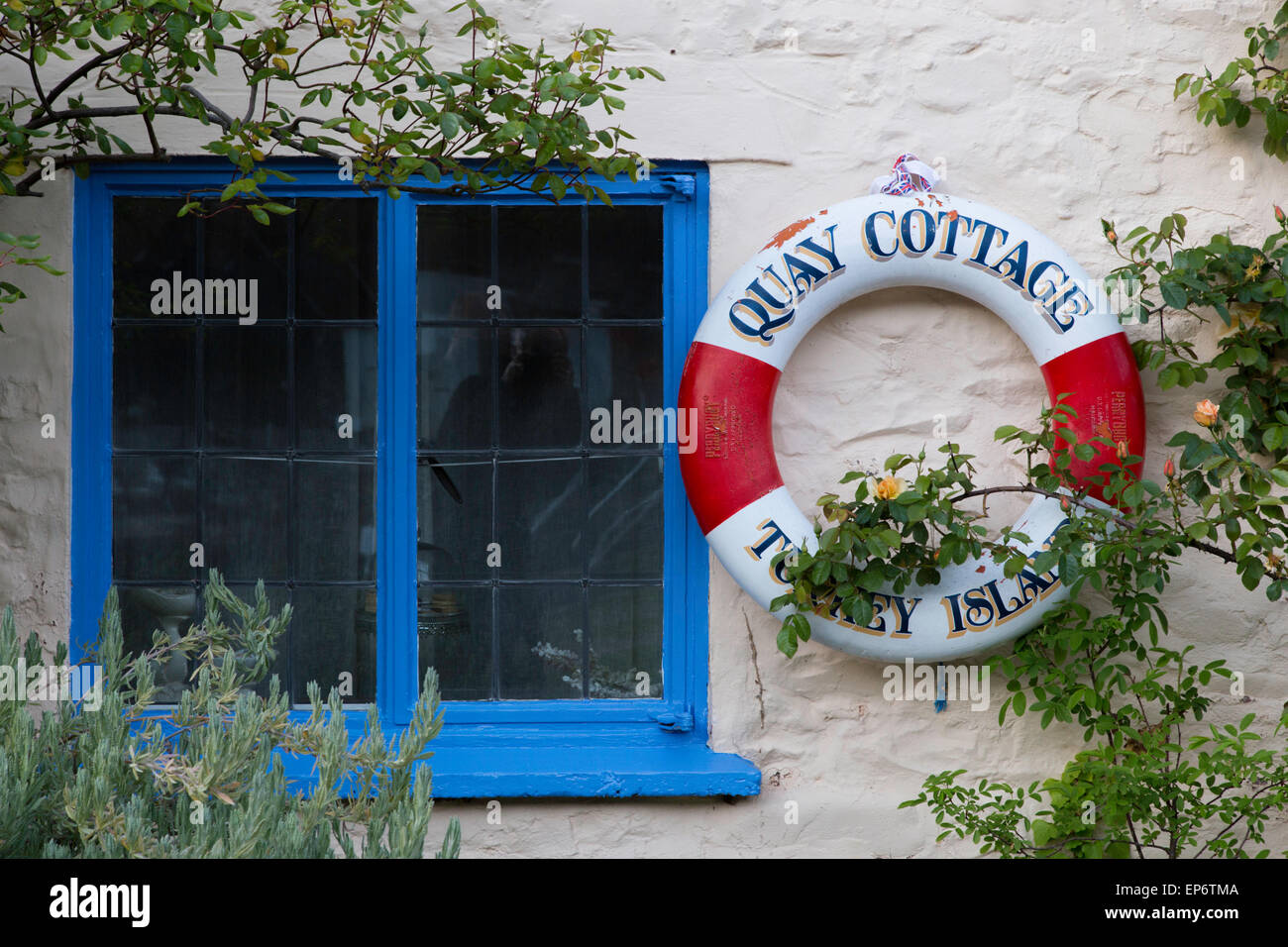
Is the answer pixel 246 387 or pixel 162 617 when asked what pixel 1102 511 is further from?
pixel 162 617

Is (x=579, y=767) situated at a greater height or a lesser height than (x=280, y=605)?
lesser

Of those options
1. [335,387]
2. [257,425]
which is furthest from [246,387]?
[335,387]

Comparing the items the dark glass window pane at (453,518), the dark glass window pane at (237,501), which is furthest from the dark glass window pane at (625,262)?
the dark glass window pane at (237,501)

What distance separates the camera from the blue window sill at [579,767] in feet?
8.32

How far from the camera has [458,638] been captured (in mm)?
2691

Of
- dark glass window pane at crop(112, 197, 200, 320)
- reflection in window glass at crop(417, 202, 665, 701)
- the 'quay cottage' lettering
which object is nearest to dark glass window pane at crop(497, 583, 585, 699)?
reflection in window glass at crop(417, 202, 665, 701)

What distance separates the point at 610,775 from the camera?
255 cm

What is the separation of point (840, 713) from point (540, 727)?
688 millimetres

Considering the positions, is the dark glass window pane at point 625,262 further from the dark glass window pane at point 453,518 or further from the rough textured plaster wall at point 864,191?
the dark glass window pane at point 453,518

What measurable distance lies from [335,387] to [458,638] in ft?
2.14

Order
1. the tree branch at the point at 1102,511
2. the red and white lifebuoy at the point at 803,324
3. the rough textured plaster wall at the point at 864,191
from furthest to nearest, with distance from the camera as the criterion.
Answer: the rough textured plaster wall at the point at 864,191 → the red and white lifebuoy at the point at 803,324 → the tree branch at the point at 1102,511

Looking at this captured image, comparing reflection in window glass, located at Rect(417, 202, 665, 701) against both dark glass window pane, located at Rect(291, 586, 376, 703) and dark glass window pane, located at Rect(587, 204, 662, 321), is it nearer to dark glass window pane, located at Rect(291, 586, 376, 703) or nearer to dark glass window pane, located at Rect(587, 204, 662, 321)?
dark glass window pane, located at Rect(587, 204, 662, 321)

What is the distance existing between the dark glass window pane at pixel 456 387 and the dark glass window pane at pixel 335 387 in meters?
0.12
